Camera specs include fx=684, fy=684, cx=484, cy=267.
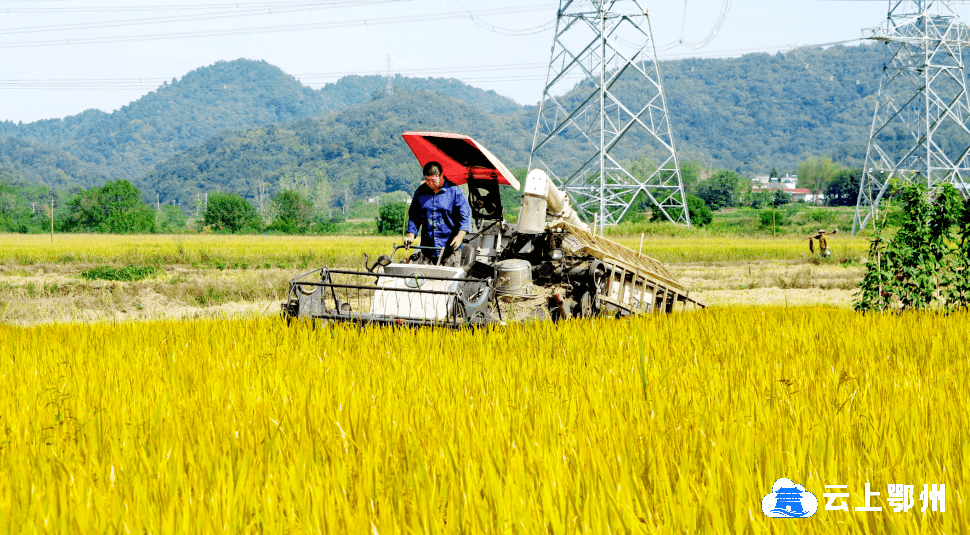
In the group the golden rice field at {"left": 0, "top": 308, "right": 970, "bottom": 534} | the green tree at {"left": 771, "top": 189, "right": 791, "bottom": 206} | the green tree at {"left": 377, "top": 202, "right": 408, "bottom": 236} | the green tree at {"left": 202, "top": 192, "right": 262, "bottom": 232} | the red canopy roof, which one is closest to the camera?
the golden rice field at {"left": 0, "top": 308, "right": 970, "bottom": 534}

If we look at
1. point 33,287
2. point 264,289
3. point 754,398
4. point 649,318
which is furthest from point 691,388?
point 33,287

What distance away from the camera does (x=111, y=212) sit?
6100 centimetres

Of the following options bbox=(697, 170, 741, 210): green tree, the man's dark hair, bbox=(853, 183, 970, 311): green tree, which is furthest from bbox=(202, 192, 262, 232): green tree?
bbox=(697, 170, 741, 210): green tree

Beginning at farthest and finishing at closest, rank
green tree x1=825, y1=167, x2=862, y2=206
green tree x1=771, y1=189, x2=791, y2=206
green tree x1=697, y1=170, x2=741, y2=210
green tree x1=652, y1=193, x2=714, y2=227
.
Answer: green tree x1=825, y1=167, x2=862, y2=206, green tree x1=771, y1=189, x2=791, y2=206, green tree x1=697, y1=170, x2=741, y2=210, green tree x1=652, y1=193, x2=714, y2=227

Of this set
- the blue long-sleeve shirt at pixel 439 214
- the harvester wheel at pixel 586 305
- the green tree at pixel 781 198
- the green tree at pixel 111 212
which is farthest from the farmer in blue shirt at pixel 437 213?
the green tree at pixel 781 198

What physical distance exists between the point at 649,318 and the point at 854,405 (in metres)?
4.20

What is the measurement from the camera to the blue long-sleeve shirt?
7629 millimetres

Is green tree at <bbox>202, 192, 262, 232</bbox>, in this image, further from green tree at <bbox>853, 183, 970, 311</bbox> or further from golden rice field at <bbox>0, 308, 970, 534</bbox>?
golden rice field at <bbox>0, 308, 970, 534</bbox>

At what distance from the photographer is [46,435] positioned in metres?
2.98

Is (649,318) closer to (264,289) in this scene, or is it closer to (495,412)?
(495,412)

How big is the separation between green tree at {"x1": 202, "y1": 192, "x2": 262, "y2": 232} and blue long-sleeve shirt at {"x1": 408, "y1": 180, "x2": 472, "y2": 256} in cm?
5107

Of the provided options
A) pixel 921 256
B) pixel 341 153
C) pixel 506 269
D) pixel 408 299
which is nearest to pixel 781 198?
pixel 341 153

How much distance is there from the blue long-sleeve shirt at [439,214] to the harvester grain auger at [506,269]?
0.27m
